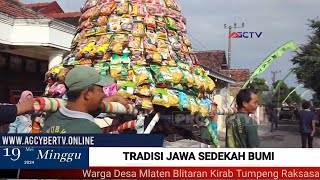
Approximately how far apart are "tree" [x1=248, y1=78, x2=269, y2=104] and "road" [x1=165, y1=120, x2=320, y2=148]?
0.68 feet

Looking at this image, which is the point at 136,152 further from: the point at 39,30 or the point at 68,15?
the point at 68,15

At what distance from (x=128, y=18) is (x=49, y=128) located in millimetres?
1237

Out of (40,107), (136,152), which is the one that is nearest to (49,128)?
(40,107)

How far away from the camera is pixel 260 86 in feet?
11.1

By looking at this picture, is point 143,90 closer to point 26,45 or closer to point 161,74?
point 161,74

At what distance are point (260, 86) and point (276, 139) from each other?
0.73 meters

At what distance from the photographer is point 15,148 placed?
233 centimetres

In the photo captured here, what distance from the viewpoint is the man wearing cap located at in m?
2.04

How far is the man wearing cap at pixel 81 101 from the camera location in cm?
204

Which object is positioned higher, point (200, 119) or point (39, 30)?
point (39, 30)

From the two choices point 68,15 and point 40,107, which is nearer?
point 40,107

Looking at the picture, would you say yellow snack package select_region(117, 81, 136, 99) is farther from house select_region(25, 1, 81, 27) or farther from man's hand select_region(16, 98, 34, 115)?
house select_region(25, 1, 81, 27)

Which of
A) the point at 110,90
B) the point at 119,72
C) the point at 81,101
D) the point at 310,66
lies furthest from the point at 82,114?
the point at 310,66

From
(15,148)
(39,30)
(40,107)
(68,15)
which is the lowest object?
(15,148)
